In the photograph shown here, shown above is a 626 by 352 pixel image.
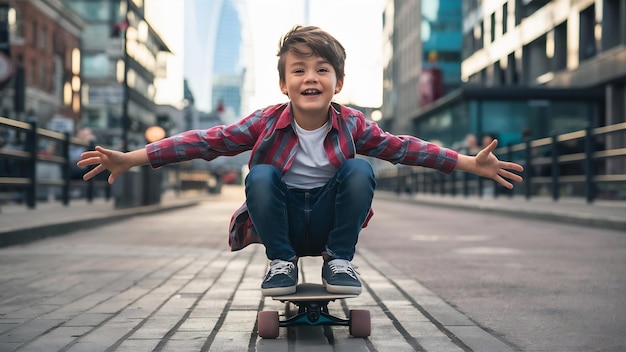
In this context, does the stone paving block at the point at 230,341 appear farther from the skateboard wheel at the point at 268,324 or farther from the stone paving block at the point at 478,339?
the stone paving block at the point at 478,339

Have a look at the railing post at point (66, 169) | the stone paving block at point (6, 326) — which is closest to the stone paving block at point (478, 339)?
the stone paving block at point (6, 326)

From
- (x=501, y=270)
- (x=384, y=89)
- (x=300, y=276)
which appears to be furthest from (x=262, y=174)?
(x=384, y=89)

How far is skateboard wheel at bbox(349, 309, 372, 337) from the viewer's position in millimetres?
3580

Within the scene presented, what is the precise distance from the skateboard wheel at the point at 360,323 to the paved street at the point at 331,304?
60 mm

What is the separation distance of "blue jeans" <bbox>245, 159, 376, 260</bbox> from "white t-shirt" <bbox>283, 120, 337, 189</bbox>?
0.04 metres

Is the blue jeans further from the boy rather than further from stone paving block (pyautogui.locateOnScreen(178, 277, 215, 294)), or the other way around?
stone paving block (pyautogui.locateOnScreen(178, 277, 215, 294))

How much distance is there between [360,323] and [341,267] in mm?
258

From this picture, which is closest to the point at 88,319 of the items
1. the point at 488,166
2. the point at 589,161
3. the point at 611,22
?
the point at 488,166

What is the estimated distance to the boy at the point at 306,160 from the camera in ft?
12.0

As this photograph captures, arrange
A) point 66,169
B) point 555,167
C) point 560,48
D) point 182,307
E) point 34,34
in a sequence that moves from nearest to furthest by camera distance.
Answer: point 182,307
point 66,169
point 555,167
point 560,48
point 34,34

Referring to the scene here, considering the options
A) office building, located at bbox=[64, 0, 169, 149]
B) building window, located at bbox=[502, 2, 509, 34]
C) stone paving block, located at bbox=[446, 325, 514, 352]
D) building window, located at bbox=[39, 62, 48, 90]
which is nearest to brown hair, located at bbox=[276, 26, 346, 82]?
stone paving block, located at bbox=[446, 325, 514, 352]

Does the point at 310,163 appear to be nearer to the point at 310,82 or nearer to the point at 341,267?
the point at 310,82

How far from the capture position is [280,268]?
3.64m

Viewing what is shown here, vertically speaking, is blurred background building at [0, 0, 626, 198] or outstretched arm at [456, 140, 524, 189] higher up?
blurred background building at [0, 0, 626, 198]
